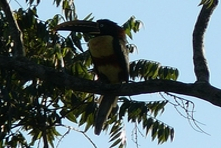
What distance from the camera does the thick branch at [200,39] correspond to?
7.28m

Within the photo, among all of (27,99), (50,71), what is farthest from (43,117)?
(50,71)

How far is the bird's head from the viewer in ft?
27.6

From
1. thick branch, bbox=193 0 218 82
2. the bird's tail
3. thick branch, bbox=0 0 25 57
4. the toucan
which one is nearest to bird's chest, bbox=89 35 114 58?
the toucan

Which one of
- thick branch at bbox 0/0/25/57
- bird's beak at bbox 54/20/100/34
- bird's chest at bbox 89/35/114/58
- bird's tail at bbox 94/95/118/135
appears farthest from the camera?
bird's chest at bbox 89/35/114/58

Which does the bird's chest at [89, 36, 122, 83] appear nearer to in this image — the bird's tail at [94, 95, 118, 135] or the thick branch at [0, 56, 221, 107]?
the bird's tail at [94, 95, 118, 135]

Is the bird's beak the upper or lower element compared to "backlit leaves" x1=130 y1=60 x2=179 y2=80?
upper

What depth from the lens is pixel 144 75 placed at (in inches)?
319

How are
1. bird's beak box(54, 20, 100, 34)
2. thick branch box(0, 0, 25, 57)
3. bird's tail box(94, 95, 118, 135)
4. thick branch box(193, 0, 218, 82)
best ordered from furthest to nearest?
1. bird's beak box(54, 20, 100, 34)
2. bird's tail box(94, 95, 118, 135)
3. thick branch box(0, 0, 25, 57)
4. thick branch box(193, 0, 218, 82)

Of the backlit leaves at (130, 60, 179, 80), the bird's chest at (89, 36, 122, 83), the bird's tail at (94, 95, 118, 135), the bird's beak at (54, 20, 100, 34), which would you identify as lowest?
the bird's tail at (94, 95, 118, 135)

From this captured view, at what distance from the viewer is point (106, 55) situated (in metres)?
8.58

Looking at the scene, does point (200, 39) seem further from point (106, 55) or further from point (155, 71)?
point (106, 55)

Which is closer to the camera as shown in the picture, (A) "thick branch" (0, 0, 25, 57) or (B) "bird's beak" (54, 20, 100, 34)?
(A) "thick branch" (0, 0, 25, 57)

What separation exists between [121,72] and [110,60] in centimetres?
18

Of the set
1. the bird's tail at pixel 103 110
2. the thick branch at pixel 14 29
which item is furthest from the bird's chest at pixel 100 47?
the thick branch at pixel 14 29
